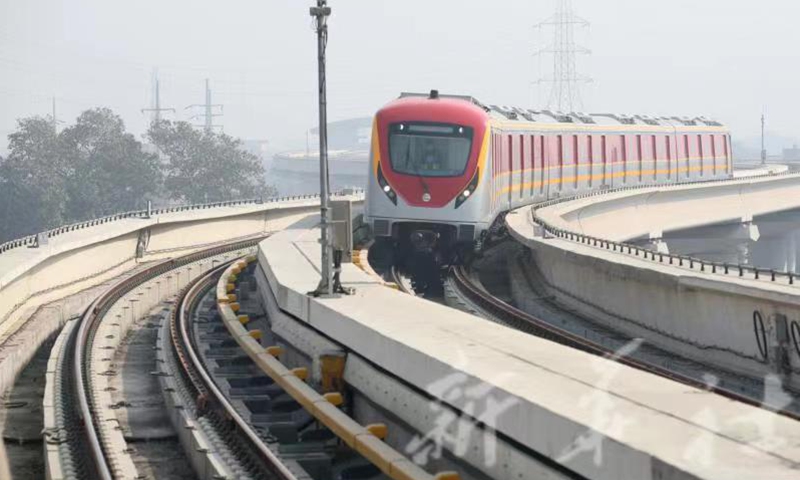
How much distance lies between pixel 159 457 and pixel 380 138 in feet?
56.2

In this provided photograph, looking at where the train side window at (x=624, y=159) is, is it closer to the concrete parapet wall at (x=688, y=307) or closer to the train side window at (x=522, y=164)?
the train side window at (x=522, y=164)

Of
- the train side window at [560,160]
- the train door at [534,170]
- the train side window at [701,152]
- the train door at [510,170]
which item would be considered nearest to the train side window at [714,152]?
the train side window at [701,152]

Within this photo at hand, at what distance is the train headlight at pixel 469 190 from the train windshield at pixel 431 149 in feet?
1.14

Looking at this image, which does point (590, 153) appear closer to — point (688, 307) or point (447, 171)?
point (447, 171)

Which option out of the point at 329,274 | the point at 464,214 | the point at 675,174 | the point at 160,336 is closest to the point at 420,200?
the point at 464,214

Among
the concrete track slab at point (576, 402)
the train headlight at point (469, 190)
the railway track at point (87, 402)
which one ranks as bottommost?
the railway track at point (87, 402)

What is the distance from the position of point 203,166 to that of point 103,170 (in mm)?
13820

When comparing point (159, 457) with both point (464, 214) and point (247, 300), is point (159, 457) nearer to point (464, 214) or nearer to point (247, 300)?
point (247, 300)

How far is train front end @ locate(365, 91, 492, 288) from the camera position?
105 ft

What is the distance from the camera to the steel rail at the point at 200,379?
1363 centimetres

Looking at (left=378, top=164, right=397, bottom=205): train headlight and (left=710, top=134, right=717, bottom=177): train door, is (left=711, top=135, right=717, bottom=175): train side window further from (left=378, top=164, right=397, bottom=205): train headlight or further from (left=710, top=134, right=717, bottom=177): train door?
(left=378, top=164, right=397, bottom=205): train headlight

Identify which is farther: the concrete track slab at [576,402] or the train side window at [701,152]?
the train side window at [701,152]

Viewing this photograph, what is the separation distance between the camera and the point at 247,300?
98.4 ft

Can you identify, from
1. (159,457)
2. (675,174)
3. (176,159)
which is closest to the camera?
(159,457)
